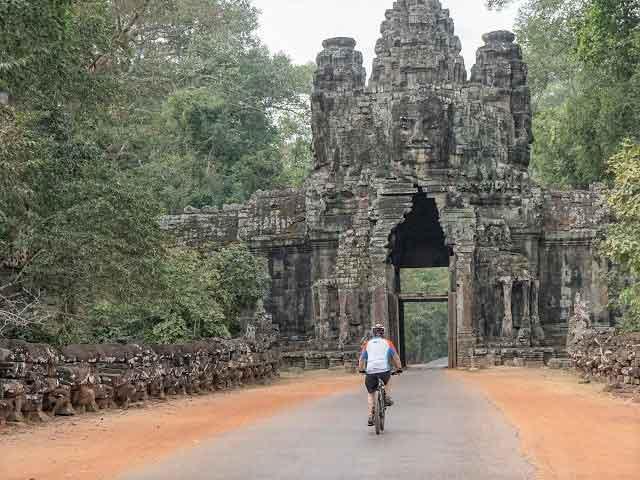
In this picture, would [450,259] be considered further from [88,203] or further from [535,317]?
[88,203]

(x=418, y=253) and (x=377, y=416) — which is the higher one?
(x=418, y=253)

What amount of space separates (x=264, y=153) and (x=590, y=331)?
2275cm

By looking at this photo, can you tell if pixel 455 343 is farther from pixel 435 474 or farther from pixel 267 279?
pixel 435 474

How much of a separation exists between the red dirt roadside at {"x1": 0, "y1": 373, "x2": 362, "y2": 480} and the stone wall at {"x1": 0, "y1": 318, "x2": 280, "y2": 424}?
15.2 inches

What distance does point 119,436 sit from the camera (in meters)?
13.8

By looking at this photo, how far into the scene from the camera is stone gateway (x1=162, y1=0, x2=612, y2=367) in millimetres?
33812

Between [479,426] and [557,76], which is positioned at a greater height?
[557,76]

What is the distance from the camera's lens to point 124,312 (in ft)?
84.9

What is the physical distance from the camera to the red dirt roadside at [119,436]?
10.9m

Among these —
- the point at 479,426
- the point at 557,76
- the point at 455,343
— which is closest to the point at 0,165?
the point at 479,426

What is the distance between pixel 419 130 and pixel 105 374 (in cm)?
1826

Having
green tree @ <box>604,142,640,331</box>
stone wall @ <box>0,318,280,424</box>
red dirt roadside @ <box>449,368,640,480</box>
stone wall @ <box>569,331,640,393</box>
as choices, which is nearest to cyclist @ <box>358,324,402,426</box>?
red dirt roadside @ <box>449,368,640,480</box>

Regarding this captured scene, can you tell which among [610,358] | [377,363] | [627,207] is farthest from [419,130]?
[377,363]

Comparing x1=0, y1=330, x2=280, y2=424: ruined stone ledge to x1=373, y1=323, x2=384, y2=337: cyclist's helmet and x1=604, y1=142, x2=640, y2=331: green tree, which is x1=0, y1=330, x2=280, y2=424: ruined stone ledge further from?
x1=604, y1=142, x2=640, y2=331: green tree
